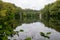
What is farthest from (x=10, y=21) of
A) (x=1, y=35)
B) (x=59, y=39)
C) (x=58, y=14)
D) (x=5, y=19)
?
(x=58, y=14)

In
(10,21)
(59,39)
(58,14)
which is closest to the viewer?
(10,21)

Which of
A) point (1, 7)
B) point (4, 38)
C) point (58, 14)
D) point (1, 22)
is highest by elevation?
point (1, 7)

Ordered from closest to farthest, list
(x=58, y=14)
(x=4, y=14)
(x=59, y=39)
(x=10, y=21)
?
(x=4, y=14), (x=10, y=21), (x=59, y=39), (x=58, y=14)

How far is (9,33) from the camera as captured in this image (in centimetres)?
600

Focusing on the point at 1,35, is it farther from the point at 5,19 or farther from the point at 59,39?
the point at 59,39

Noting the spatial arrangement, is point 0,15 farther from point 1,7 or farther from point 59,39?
point 59,39

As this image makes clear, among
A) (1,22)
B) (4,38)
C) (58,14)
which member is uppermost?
(1,22)

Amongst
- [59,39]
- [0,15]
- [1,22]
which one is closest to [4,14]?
[0,15]

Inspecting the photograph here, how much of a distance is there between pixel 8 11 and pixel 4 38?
0.85 meters

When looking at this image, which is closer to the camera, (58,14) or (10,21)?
(10,21)

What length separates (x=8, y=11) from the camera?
6.11m

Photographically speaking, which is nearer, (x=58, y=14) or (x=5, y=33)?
(x=5, y=33)

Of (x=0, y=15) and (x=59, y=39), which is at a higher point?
(x=0, y=15)

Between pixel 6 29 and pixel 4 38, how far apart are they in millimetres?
294
